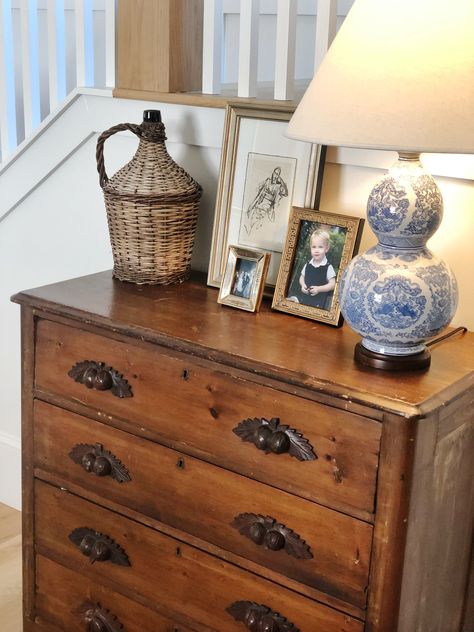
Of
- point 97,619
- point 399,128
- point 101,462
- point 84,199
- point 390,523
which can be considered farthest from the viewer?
point 84,199

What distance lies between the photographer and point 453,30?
1325mm

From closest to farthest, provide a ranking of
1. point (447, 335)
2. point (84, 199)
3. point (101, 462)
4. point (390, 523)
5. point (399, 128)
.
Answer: point (399, 128) → point (390, 523) → point (447, 335) → point (101, 462) → point (84, 199)

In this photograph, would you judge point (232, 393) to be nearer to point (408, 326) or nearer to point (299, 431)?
point (299, 431)

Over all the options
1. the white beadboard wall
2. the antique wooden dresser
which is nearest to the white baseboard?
the white beadboard wall

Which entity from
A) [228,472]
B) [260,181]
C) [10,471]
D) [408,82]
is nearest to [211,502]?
[228,472]

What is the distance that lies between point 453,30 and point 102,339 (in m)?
0.89

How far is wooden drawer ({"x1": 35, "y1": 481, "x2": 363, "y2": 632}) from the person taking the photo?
1602mm

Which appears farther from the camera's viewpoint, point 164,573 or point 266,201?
point 266,201

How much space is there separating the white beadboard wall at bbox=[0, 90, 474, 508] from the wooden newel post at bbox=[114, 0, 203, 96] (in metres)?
0.06

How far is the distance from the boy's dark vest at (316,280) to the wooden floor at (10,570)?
3.78 feet

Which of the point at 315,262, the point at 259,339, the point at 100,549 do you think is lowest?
the point at 100,549

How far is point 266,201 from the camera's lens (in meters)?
1.91

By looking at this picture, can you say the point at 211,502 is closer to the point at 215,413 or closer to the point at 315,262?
the point at 215,413

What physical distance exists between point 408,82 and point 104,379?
0.84m
